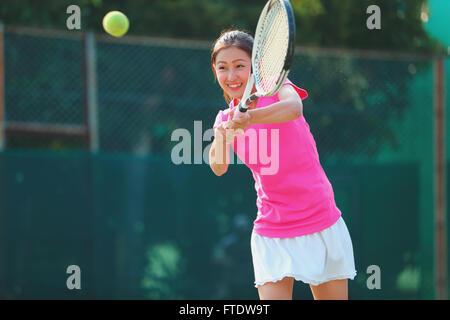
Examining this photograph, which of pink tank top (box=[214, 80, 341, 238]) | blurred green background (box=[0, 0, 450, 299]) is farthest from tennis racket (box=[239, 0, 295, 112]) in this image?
blurred green background (box=[0, 0, 450, 299])

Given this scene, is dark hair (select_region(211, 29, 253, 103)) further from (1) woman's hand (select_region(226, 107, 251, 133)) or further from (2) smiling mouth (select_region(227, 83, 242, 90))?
(1) woman's hand (select_region(226, 107, 251, 133))

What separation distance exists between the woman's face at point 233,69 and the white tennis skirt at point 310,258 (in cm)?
70

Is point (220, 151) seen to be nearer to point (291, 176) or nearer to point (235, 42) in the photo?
point (291, 176)

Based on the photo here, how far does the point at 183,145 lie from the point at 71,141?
1.03 metres

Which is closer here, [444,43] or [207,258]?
[207,258]

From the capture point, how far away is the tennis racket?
269 centimetres

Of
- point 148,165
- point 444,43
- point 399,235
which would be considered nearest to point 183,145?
point 148,165

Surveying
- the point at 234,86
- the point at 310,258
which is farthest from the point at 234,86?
the point at 310,258

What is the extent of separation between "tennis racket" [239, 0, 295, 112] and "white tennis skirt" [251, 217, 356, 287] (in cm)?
64

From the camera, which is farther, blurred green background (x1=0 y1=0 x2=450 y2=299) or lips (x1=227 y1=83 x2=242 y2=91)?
blurred green background (x1=0 y1=0 x2=450 y2=299)

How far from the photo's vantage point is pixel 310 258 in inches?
118

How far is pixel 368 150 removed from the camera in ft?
20.1

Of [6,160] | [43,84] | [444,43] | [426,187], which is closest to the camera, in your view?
[6,160]
